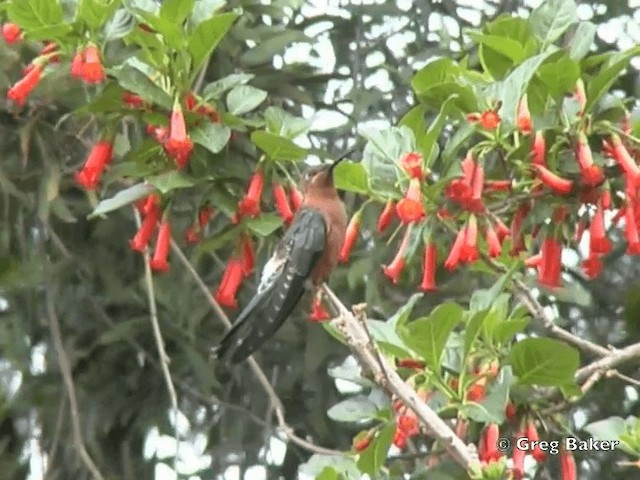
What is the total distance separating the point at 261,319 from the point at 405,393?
3.61ft

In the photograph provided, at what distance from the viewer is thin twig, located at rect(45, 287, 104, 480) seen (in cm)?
352

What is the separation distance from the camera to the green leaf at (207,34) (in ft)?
7.77

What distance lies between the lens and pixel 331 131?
380 cm

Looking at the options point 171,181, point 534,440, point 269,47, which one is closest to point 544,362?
point 534,440

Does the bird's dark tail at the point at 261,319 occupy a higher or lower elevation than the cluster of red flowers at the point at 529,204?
lower

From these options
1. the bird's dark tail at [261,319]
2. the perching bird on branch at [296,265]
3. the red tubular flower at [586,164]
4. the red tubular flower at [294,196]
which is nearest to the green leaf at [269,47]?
the perching bird on branch at [296,265]

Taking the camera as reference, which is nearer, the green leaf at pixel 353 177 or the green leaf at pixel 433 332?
the green leaf at pixel 433 332

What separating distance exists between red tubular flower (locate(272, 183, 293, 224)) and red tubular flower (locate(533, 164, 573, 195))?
573mm

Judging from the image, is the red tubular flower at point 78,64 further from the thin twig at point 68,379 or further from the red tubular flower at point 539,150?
the thin twig at point 68,379

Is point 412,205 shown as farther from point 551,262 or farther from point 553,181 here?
point 551,262

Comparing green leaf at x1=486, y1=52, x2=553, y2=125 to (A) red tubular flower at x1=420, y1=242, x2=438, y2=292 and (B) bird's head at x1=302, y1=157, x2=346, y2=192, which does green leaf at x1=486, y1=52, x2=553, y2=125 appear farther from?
(B) bird's head at x1=302, y1=157, x2=346, y2=192

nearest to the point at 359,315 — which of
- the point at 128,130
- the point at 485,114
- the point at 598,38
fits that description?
the point at 485,114

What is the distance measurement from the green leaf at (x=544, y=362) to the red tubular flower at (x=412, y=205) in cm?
26

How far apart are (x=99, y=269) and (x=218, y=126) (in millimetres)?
1359
